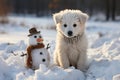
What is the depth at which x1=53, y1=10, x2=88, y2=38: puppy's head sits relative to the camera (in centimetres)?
581

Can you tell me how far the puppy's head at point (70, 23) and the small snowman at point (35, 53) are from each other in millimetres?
449

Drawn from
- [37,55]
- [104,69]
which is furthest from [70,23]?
[104,69]

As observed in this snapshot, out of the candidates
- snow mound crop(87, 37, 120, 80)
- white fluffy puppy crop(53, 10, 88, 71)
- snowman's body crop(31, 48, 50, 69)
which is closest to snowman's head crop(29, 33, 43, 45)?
snowman's body crop(31, 48, 50, 69)

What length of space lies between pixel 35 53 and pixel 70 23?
0.82 m

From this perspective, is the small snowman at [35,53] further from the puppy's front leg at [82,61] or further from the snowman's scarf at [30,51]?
the puppy's front leg at [82,61]

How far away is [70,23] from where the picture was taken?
19.3 feet

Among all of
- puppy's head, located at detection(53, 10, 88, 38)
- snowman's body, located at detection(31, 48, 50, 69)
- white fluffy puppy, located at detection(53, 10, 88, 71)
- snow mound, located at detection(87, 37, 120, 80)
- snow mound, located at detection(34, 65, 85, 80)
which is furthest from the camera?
snowman's body, located at detection(31, 48, 50, 69)

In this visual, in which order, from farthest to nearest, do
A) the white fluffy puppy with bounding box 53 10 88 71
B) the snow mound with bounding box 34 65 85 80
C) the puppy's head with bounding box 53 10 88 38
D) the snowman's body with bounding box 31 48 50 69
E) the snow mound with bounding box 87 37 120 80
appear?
the snowman's body with bounding box 31 48 50 69 → the white fluffy puppy with bounding box 53 10 88 71 → the puppy's head with bounding box 53 10 88 38 → the snow mound with bounding box 87 37 120 80 → the snow mound with bounding box 34 65 85 80

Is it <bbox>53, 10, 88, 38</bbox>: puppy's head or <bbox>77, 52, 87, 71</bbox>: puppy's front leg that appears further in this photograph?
<bbox>77, 52, 87, 71</bbox>: puppy's front leg

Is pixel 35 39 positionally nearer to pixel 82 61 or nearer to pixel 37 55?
pixel 37 55

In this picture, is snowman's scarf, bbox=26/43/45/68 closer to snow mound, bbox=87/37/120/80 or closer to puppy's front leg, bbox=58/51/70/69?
puppy's front leg, bbox=58/51/70/69

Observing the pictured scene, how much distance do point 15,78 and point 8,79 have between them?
0.16 meters

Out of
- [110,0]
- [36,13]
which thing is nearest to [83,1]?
[36,13]

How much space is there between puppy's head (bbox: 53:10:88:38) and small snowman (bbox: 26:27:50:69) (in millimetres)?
449
